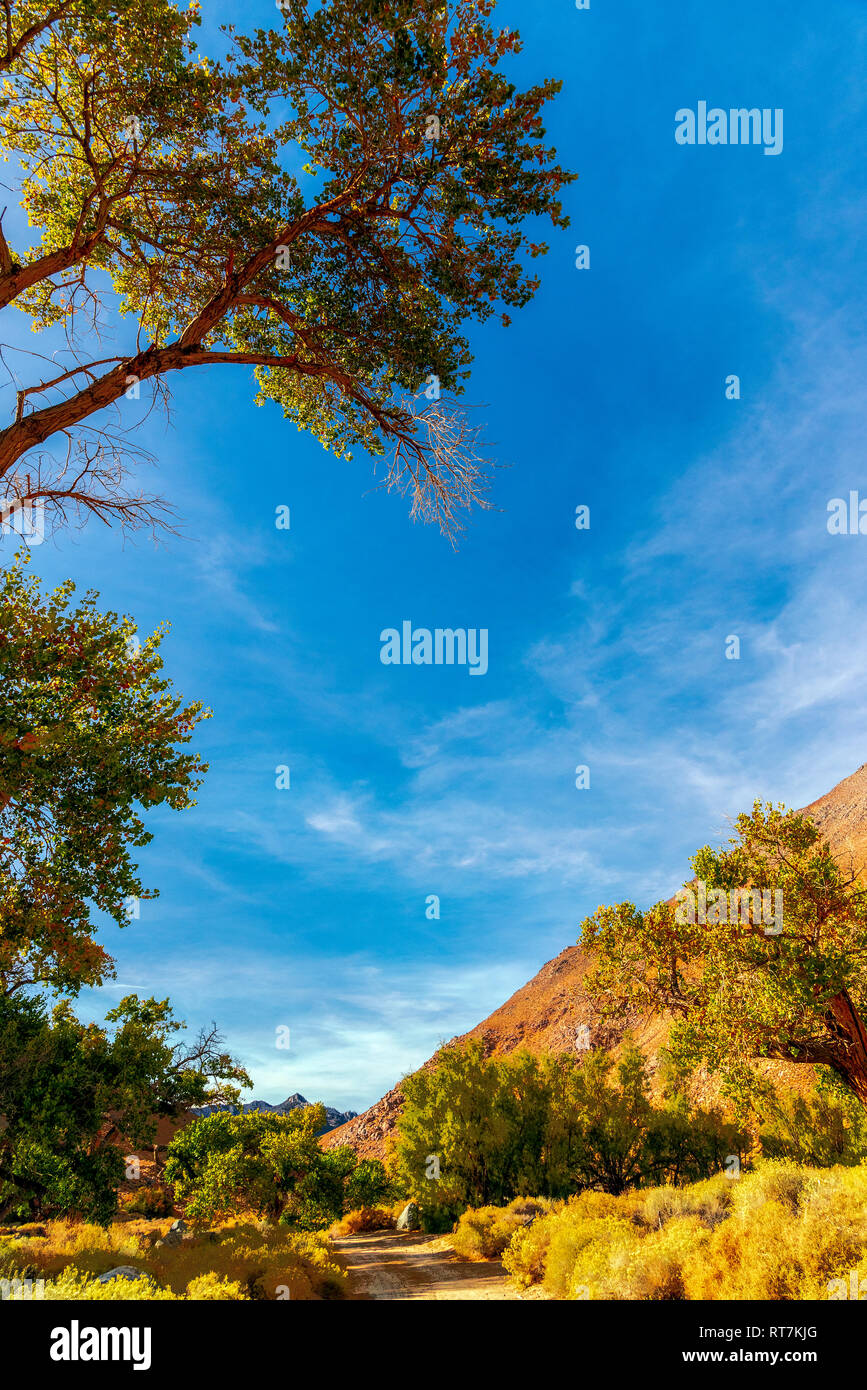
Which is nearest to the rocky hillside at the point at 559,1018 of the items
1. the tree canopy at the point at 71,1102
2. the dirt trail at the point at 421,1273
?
the dirt trail at the point at 421,1273

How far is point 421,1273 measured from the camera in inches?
846

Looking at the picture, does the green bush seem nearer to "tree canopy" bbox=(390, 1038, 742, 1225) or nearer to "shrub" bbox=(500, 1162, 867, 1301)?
"tree canopy" bbox=(390, 1038, 742, 1225)

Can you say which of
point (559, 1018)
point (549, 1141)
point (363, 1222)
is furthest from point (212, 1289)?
point (559, 1018)

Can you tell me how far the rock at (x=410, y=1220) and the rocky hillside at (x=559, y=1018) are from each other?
23.0 m

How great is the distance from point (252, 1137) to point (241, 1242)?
64.5 ft

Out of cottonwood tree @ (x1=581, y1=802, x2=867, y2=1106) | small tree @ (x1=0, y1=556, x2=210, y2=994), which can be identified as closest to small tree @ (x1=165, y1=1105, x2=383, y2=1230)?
cottonwood tree @ (x1=581, y1=802, x2=867, y2=1106)

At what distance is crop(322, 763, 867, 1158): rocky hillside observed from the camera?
6988 centimetres

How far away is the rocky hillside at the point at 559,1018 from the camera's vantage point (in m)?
69.9

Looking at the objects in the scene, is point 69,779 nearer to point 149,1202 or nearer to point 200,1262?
point 200,1262

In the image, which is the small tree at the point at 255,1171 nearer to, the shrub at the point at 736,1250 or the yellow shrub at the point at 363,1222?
the yellow shrub at the point at 363,1222

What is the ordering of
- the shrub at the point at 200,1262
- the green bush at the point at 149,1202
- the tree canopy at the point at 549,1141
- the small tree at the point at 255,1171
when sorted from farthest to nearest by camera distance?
the green bush at the point at 149,1202 → the tree canopy at the point at 549,1141 → the small tree at the point at 255,1171 → the shrub at the point at 200,1262
